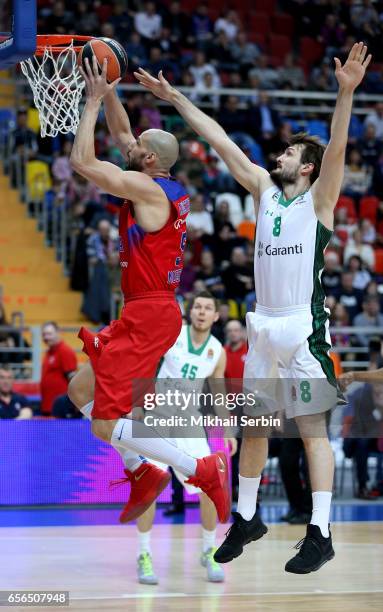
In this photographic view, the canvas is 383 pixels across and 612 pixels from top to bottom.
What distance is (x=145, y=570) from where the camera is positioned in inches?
345

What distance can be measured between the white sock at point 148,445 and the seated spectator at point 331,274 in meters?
9.61

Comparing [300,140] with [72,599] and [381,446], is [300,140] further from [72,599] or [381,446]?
[381,446]

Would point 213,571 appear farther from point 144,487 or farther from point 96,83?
point 96,83

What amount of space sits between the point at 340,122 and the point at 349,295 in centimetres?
1055

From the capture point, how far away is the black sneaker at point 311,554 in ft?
22.1

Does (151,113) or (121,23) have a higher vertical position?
(121,23)

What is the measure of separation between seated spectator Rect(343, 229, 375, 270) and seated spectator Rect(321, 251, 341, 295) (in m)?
0.68

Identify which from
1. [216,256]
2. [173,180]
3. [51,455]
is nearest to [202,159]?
[216,256]

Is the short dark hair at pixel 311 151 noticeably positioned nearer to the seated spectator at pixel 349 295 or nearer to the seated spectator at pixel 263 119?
the seated spectator at pixel 349 295

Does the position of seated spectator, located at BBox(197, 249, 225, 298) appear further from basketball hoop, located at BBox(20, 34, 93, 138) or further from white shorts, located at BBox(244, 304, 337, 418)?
white shorts, located at BBox(244, 304, 337, 418)

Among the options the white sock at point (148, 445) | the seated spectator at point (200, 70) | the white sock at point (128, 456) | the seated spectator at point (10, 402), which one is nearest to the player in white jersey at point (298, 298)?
the white sock at point (148, 445)

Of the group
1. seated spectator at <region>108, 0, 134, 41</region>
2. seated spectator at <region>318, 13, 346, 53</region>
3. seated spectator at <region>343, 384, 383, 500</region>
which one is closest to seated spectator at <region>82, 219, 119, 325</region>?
seated spectator at <region>343, 384, 383, 500</region>

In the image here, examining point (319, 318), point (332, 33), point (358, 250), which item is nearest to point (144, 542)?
point (319, 318)

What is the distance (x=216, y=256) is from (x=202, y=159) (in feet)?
7.81
